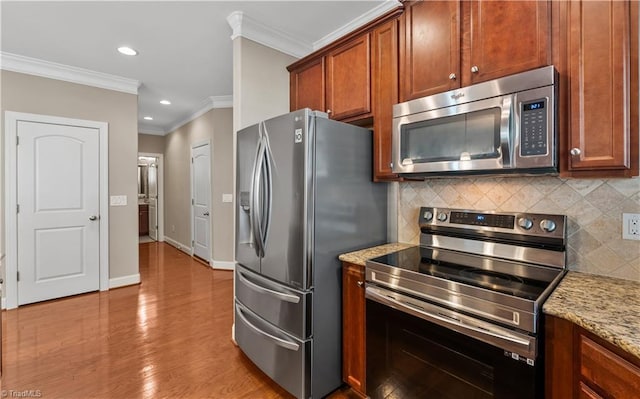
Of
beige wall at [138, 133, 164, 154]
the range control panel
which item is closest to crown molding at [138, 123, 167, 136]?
beige wall at [138, 133, 164, 154]

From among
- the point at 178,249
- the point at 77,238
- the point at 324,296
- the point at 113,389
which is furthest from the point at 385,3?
the point at 178,249

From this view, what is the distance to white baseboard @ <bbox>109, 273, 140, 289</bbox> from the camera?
12.5 ft

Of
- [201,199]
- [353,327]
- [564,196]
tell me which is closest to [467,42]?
[564,196]

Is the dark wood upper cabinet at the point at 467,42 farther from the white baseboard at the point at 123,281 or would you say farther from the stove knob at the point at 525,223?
→ the white baseboard at the point at 123,281

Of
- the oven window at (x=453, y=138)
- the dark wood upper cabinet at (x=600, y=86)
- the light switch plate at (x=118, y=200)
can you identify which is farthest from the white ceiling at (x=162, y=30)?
the light switch plate at (x=118, y=200)

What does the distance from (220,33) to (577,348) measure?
312cm

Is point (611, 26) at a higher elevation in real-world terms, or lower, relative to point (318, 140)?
higher

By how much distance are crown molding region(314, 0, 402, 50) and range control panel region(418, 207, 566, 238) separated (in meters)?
1.41

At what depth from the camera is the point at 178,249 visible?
6160mm

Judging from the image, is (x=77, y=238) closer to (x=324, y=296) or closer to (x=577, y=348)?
(x=324, y=296)

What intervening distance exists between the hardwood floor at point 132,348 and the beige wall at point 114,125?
518 millimetres

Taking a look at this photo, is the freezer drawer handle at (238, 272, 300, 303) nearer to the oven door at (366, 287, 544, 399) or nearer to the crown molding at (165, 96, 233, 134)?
the oven door at (366, 287, 544, 399)

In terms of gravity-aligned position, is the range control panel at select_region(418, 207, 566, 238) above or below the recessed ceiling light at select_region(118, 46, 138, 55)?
A: below

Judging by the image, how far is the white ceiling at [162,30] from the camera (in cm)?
227
